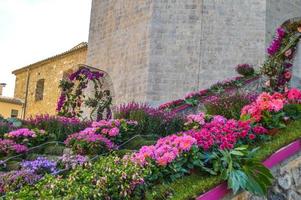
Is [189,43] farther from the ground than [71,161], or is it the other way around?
[189,43]

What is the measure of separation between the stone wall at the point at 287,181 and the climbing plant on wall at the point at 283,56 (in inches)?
195

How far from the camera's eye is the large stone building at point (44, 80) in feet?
95.9

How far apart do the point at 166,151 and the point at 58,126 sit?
5321mm

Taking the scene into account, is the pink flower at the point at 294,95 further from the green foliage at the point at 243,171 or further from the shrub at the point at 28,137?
the shrub at the point at 28,137

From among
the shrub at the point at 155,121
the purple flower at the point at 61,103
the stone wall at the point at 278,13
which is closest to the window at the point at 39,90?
the stone wall at the point at 278,13

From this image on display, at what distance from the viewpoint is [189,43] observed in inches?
791

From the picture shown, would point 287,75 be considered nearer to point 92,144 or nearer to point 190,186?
point 92,144

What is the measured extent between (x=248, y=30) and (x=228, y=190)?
48.5 ft

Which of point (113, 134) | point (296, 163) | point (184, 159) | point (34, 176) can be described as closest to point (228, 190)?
point (184, 159)

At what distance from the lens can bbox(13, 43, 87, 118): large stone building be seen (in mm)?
29219

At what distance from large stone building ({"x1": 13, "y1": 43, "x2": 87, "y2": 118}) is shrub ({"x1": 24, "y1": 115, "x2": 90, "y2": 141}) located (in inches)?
638

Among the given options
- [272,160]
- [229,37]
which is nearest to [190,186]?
[272,160]

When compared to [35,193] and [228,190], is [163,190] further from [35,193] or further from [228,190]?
[35,193]

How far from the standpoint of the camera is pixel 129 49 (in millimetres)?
21109
